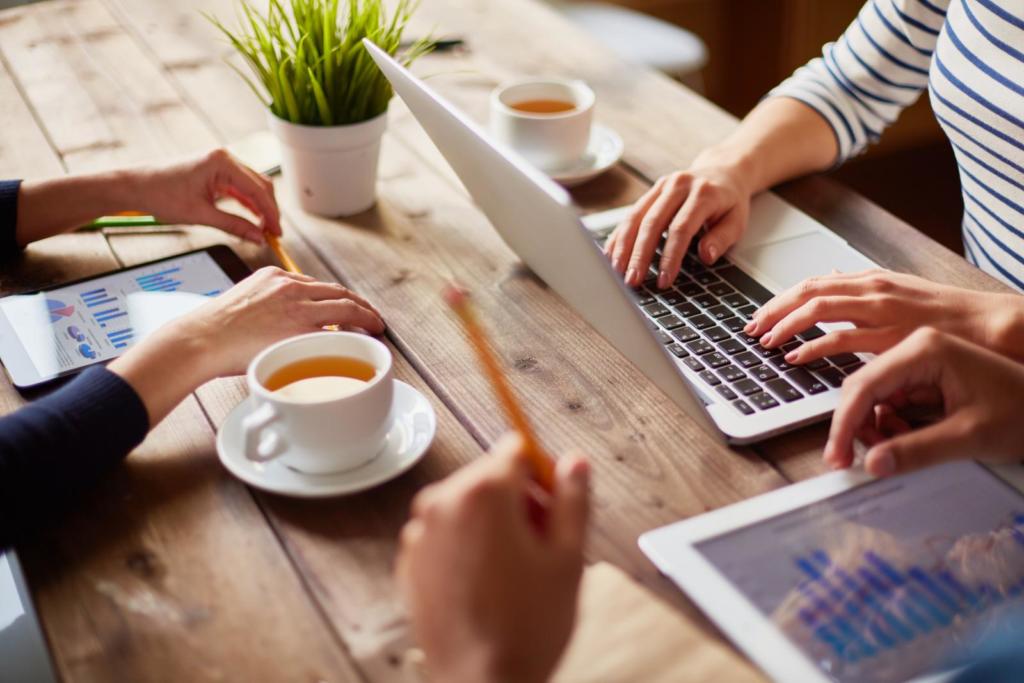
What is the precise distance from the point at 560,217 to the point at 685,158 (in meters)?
0.56

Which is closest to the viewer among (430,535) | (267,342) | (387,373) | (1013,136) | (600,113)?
(430,535)

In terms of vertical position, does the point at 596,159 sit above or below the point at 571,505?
below

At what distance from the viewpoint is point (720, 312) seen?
996mm

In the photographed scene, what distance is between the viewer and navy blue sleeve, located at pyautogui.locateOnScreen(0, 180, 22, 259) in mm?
1110

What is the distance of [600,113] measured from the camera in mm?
1438

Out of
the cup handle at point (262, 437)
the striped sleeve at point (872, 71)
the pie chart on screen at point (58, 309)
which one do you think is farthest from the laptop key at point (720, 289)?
the pie chart on screen at point (58, 309)

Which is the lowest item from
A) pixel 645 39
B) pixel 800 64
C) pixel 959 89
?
pixel 800 64

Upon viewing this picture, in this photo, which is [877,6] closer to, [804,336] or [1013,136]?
[1013,136]

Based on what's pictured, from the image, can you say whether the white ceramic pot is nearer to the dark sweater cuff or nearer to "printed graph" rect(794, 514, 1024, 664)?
the dark sweater cuff

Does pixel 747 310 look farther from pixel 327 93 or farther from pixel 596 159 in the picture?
pixel 327 93

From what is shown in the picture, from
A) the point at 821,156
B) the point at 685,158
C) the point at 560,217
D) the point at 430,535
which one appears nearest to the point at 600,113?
the point at 685,158

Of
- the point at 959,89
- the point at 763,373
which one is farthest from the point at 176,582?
the point at 959,89

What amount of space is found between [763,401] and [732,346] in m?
0.08

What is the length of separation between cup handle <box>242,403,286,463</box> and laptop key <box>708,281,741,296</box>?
45 centimetres
